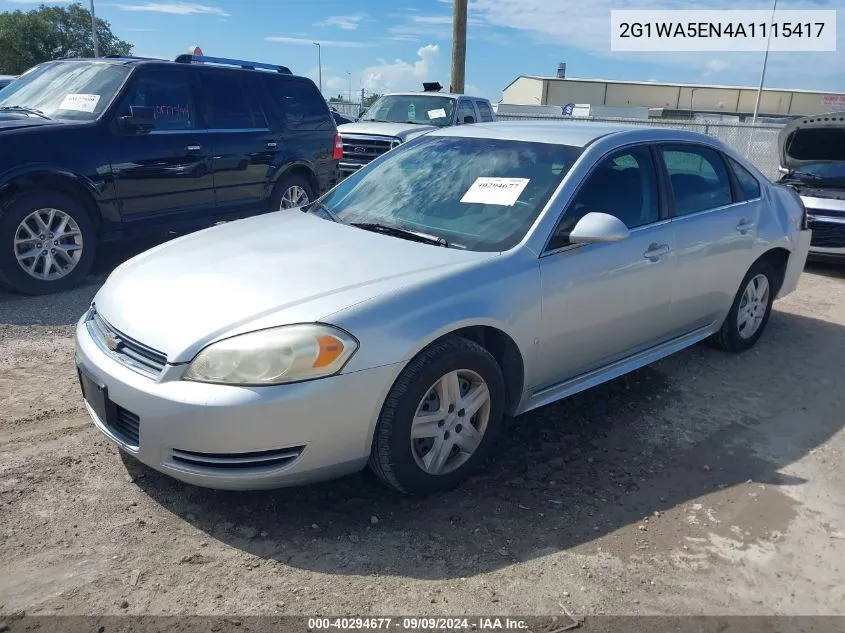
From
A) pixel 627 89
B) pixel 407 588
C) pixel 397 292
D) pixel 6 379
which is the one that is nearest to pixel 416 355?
pixel 397 292

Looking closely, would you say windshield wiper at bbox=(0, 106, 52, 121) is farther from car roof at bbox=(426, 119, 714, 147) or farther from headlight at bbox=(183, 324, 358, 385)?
headlight at bbox=(183, 324, 358, 385)

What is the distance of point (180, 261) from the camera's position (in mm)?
3436

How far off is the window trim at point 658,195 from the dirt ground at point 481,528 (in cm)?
108

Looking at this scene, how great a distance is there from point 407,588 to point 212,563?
0.77m

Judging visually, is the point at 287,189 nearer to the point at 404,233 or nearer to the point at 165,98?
the point at 165,98

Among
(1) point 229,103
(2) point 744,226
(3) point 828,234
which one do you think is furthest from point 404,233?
(3) point 828,234

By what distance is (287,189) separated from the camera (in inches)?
308

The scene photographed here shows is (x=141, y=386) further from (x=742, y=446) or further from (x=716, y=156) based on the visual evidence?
(x=716, y=156)

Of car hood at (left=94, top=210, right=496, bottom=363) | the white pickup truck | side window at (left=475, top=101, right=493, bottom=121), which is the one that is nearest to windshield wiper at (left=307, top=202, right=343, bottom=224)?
car hood at (left=94, top=210, right=496, bottom=363)

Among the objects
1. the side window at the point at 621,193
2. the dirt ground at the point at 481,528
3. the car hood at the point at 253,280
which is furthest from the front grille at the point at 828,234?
the car hood at the point at 253,280

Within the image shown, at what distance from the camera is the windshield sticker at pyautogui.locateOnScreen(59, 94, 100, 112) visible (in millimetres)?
6163

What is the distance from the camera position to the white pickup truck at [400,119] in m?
11.2

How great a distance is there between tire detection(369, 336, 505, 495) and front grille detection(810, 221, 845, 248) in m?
6.56

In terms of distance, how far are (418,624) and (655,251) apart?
2590 millimetres
